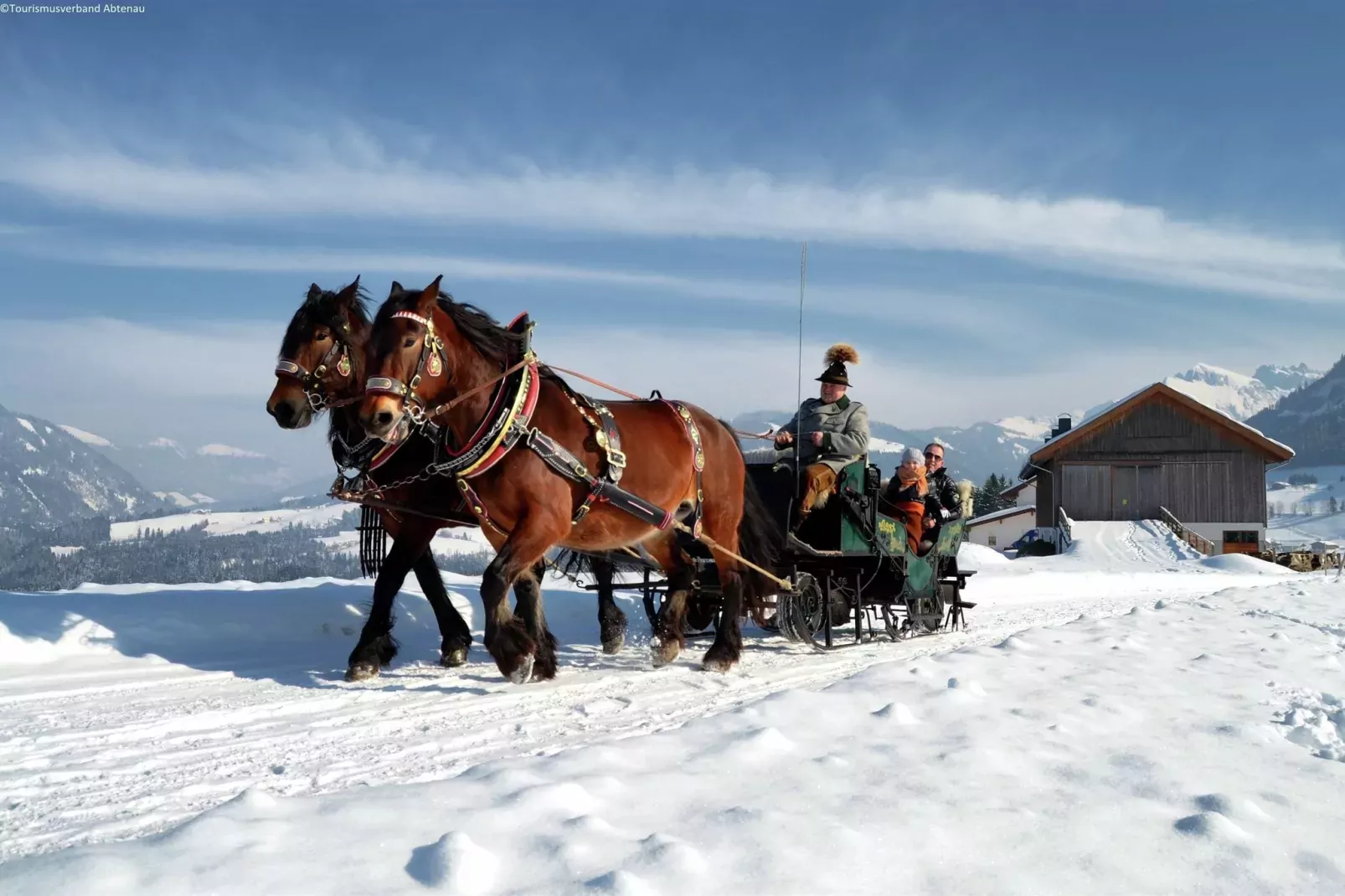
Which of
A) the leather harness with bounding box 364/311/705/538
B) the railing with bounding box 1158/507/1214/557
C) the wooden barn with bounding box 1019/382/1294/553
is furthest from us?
the wooden barn with bounding box 1019/382/1294/553

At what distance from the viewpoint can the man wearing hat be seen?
27.8ft

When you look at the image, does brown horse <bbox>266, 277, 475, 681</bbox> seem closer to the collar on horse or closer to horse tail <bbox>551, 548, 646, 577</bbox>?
the collar on horse

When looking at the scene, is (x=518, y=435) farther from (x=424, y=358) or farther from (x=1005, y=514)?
(x=1005, y=514)

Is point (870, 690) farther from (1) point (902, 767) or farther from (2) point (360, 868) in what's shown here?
(2) point (360, 868)

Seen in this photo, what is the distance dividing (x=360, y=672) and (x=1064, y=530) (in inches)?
1148

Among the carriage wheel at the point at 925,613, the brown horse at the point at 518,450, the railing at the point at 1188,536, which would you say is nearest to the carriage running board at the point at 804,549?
the carriage wheel at the point at 925,613

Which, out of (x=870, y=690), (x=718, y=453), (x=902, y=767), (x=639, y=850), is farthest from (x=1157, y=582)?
(x=639, y=850)

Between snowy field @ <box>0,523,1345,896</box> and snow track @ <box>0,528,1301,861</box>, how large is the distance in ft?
0.09

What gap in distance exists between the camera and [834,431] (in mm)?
8641

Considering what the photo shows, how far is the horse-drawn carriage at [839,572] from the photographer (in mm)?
8344

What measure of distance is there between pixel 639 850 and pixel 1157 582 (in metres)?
18.6

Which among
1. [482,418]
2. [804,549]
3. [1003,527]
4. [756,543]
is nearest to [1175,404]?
[1003,527]

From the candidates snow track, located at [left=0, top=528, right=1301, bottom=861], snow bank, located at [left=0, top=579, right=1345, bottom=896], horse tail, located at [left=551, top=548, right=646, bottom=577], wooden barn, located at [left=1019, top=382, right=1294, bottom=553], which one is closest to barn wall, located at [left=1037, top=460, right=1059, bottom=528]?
wooden barn, located at [left=1019, top=382, right=1294, bottom=553]

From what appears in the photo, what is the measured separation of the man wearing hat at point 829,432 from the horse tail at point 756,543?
368 millimetres
